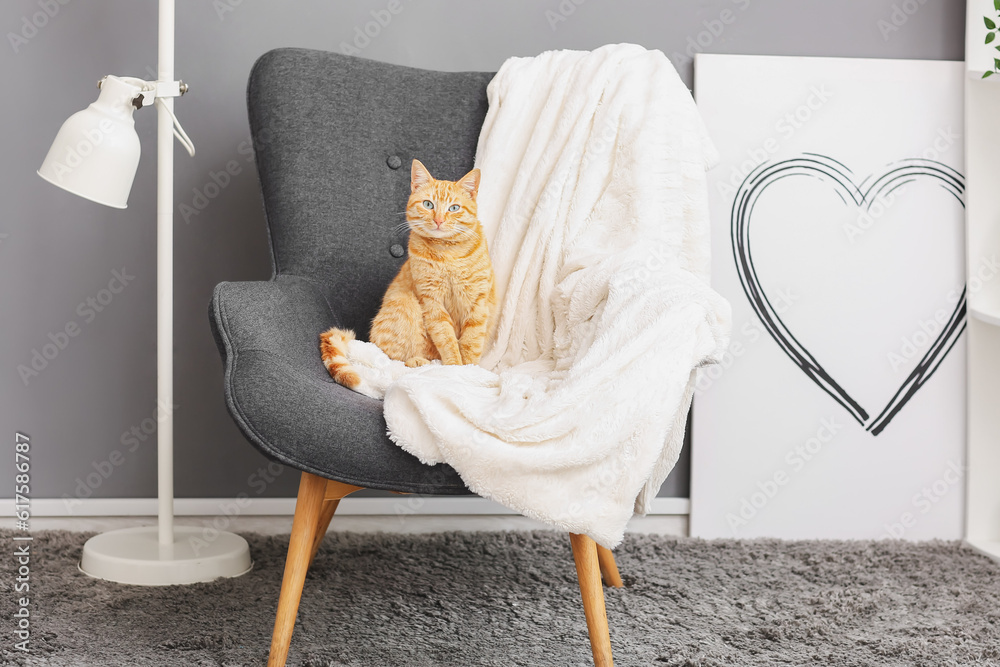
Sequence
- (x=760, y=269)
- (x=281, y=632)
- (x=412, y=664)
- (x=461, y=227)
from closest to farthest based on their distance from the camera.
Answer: (x=281, y=632)
(x=412, y=664)
(x=461, y=227)
(x=760, y=269)

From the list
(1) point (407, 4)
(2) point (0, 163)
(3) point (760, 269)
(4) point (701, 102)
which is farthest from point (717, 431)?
(2) point (0, 163)

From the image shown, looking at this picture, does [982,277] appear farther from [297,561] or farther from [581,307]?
[297,561]

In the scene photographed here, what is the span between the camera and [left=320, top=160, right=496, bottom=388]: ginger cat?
4.49 feet

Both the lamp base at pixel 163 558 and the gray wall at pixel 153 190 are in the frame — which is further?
the gray wall at pixel 153 190

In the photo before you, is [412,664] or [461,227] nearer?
[412,664]

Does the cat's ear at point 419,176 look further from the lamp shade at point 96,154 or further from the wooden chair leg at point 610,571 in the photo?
the wooden chair leg at point 610,571

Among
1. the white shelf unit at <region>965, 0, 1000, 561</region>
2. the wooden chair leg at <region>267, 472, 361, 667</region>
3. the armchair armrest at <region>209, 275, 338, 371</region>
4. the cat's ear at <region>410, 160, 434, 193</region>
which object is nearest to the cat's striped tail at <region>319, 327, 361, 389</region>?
the armchair armrest at <region>209, 275, 338, 371</region>

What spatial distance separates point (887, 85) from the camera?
1.86 metres

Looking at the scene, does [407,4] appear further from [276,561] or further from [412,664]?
[412,664]

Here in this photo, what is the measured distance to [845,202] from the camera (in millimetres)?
1865

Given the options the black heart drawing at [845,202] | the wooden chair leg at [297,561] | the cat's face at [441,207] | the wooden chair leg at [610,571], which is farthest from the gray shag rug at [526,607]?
the cat's face at [441,207]

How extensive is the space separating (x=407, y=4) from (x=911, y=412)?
154 cm

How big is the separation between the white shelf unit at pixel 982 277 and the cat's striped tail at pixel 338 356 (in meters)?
1.50

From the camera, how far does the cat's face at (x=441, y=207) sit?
1.35m
